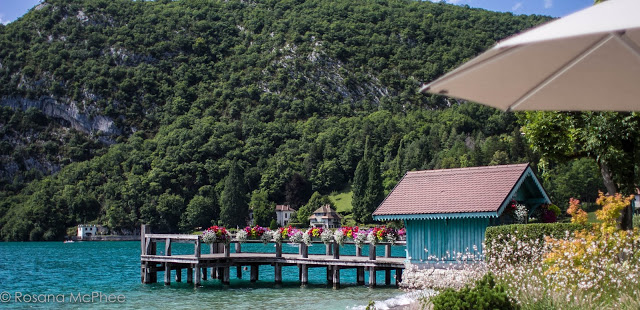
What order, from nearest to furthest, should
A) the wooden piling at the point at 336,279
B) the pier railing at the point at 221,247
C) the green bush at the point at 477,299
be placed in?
the green bush at the point at 477,299 < the pier railing at the point at 221,247 < the wooden piling at the point at 336,279

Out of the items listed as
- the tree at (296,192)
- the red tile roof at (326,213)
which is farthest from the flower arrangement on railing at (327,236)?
the tree at (296,192)

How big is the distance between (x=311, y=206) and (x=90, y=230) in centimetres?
4438

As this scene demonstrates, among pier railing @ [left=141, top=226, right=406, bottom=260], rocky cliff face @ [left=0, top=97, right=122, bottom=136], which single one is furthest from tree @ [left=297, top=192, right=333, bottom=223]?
pier railing @ [left=141, top=226, right=406, bottom=260]

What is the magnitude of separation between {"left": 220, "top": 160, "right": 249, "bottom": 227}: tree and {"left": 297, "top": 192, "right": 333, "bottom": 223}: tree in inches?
420

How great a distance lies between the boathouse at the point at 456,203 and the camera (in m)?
21.3

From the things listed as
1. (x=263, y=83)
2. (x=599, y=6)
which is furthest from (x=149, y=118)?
(x=599, y=6)

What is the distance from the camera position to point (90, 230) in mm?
136125

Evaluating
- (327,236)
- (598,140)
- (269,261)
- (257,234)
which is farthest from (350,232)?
(598,140)

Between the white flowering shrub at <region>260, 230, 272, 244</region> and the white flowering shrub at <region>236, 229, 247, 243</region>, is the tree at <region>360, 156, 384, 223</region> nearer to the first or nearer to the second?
the white flowering shrub at <region>236, 229, 247, 243</region>

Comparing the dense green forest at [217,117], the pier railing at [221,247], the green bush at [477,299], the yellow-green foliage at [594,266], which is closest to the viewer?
the green bush at [477,299]

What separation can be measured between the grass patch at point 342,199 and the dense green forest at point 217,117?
8.09ft

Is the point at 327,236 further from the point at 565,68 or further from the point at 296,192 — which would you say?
the point at 296,192

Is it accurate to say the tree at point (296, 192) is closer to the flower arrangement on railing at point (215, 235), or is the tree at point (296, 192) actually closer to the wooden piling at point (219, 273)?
the wooden piling at point (219, 273)

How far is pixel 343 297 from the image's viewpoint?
78.9 ft
